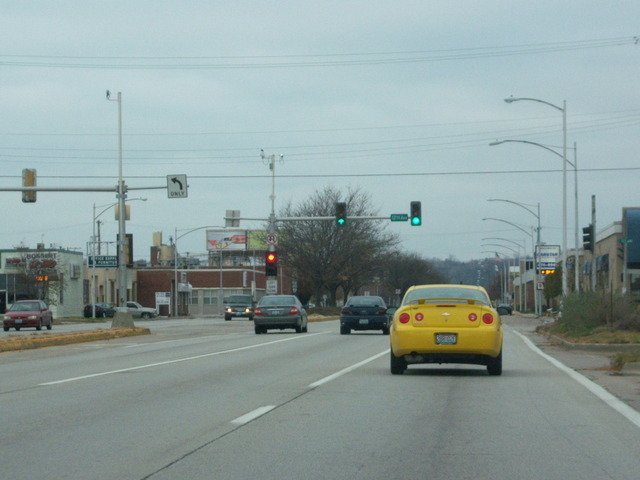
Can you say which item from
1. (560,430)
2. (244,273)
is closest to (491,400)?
(560,430)

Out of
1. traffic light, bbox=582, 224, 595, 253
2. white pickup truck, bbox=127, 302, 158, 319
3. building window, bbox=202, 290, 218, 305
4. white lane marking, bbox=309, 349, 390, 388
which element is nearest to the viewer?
white lane marking, bbox=309, 349, 390, 388

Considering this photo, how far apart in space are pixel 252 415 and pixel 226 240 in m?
130

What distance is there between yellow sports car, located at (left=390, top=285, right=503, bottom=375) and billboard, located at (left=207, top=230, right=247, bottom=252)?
12268cm

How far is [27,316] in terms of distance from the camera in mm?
49312

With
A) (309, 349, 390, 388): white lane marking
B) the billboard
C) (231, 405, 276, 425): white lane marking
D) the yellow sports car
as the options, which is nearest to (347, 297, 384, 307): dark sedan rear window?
(309, 349, 390, 388): white lane marking

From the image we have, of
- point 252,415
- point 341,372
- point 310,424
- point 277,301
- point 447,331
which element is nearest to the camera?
point 310,424

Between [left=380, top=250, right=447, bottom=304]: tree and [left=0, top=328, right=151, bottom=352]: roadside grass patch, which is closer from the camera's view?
[left=0, top=328, right=151, bottom=352]: roadside grass patch

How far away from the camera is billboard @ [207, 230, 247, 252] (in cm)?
14100

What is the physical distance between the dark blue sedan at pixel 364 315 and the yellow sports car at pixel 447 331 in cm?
2075

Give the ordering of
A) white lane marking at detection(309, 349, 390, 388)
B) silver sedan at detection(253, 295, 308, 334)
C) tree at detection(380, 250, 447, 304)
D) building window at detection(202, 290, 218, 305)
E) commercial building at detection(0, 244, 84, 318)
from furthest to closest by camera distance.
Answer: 1. tree at detection(380, 250, 447, 304)
2. building window at detection(202, 290, 218, 305)
3. commercial building at detection(0, 244, 84, 318)
4. silver sedan at detection(253, 295, 308, 334)
5. white lane marking at detection(309, 349, 390, 388)

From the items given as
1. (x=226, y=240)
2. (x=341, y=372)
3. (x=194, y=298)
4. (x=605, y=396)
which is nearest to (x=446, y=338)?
(x=341, y=372)

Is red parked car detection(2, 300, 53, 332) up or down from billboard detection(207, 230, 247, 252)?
down

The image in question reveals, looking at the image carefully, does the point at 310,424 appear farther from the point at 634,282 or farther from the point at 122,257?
the point at 634,282

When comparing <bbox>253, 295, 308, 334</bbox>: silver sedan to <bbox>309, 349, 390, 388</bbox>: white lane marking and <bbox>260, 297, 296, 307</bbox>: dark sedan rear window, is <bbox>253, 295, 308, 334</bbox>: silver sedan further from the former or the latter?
<bbox>309, 349, 390, 388</bbox>: white lane marking
